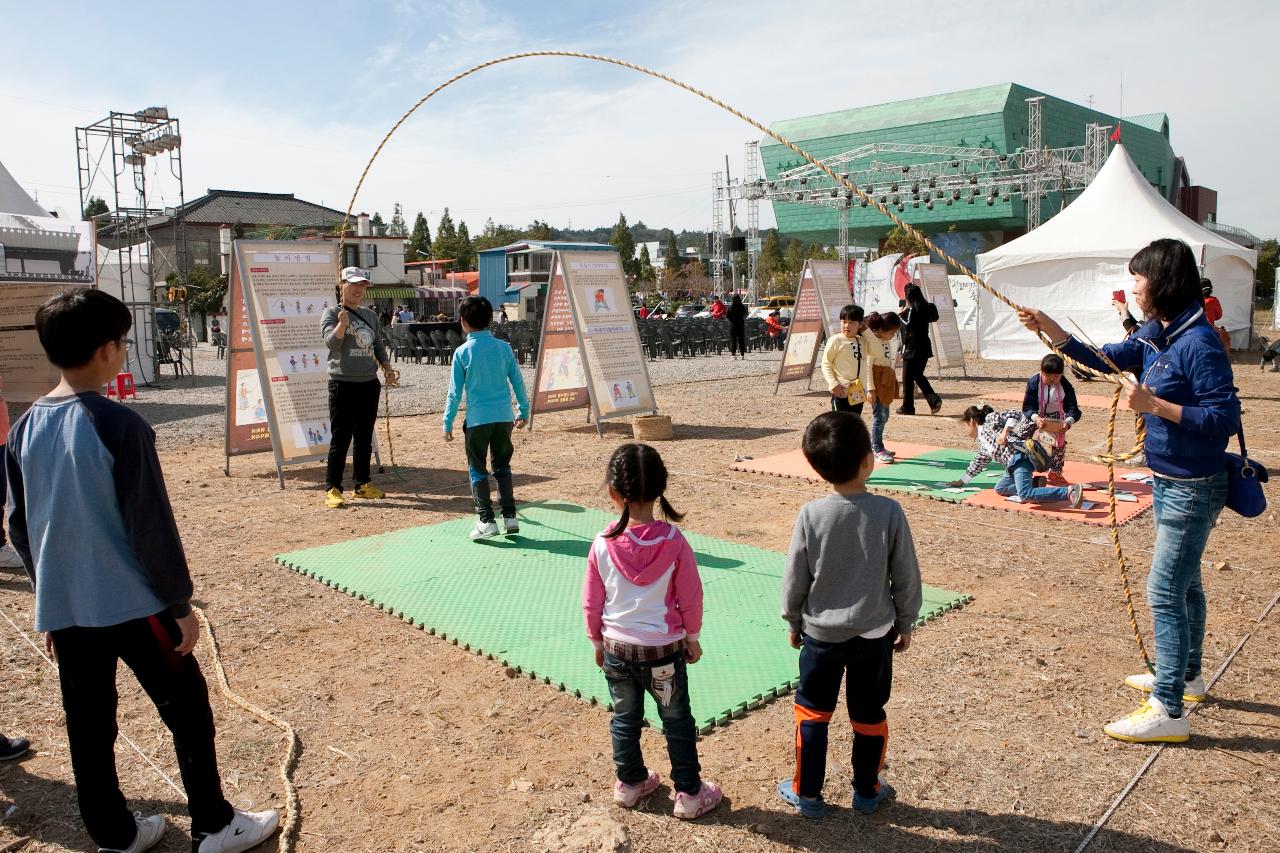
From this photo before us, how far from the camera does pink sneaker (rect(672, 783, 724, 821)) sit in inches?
111

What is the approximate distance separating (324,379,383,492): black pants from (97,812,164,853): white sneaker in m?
4.98

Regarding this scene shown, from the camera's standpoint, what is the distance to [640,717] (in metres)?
2.86

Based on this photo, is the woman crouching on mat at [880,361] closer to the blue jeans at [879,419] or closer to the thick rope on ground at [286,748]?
the blue jeans at [879,419]

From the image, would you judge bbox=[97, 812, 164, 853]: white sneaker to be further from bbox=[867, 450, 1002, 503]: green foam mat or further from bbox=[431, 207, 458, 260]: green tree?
bbox=[431, 207, 458, 260]: green tree

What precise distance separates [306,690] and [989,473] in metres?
6.61

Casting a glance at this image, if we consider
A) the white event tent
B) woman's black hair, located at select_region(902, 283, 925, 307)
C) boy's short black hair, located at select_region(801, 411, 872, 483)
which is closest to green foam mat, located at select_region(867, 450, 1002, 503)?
woman's black hair, located at select_region(902, 283, 925, 307)

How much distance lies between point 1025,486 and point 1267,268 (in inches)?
2931

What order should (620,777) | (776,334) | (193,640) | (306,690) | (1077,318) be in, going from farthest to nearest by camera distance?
(776,334), (1077,318), (306,690), (620,777), (193,640)

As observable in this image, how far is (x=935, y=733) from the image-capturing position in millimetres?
3395

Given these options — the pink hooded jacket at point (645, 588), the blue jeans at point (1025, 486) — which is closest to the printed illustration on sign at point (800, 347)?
the blue jeans at point (1025, 486)

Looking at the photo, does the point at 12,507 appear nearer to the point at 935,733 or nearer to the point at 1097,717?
the point at 935,733

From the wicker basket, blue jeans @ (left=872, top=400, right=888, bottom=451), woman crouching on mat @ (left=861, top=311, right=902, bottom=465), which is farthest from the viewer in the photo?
the wicker basket

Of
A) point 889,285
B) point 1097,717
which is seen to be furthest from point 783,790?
point 889,285

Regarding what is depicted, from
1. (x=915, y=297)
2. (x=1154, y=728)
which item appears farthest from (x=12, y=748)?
(x=915, y=297)
